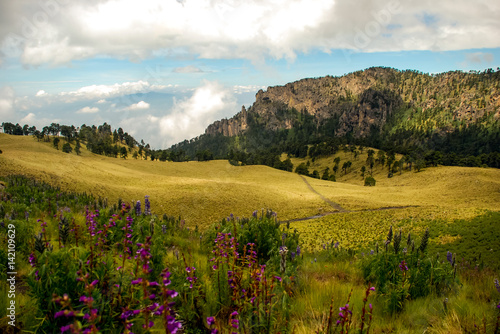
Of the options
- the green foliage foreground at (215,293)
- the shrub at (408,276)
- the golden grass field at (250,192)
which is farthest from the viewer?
the golden grass field at (250,192)

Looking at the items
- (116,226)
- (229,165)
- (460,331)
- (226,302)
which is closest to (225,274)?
(226,302)

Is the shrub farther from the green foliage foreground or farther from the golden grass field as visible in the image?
the golden grass field

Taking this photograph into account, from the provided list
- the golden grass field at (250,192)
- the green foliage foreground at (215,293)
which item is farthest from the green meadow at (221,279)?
the golden grass field at (250,192)

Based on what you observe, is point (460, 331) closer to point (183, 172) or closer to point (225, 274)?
point (225, 274)

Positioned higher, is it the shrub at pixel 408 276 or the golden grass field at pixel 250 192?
the shrub at pixel 408 276

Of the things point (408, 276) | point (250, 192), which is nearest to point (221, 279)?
point (408, 276)

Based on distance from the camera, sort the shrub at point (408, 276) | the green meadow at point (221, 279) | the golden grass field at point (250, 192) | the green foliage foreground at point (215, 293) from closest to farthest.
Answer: the green foliage foreground at point (215, 293)
the green meadow at point (221, 279)
the shrub at point (408, 276)
the golden grass field at point (250, 192)

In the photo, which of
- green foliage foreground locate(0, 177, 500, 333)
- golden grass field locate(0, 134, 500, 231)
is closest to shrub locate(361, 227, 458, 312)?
green foliage foreground locate(0, 177, 500, 333)

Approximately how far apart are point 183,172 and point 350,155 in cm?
10778

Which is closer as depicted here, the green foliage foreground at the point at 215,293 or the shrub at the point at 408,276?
the green foliage foreground at the point at 215,293

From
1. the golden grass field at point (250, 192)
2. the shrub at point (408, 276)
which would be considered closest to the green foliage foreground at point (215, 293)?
the shrub at point (408, 276)

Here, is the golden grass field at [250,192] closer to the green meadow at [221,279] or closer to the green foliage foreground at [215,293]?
the green meadow at [221,279]

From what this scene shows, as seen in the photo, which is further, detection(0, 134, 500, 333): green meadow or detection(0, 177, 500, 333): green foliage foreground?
A: detection(0, 134, 500, 333): green meadow

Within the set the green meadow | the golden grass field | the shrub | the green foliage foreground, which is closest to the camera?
the green foliage foreground
